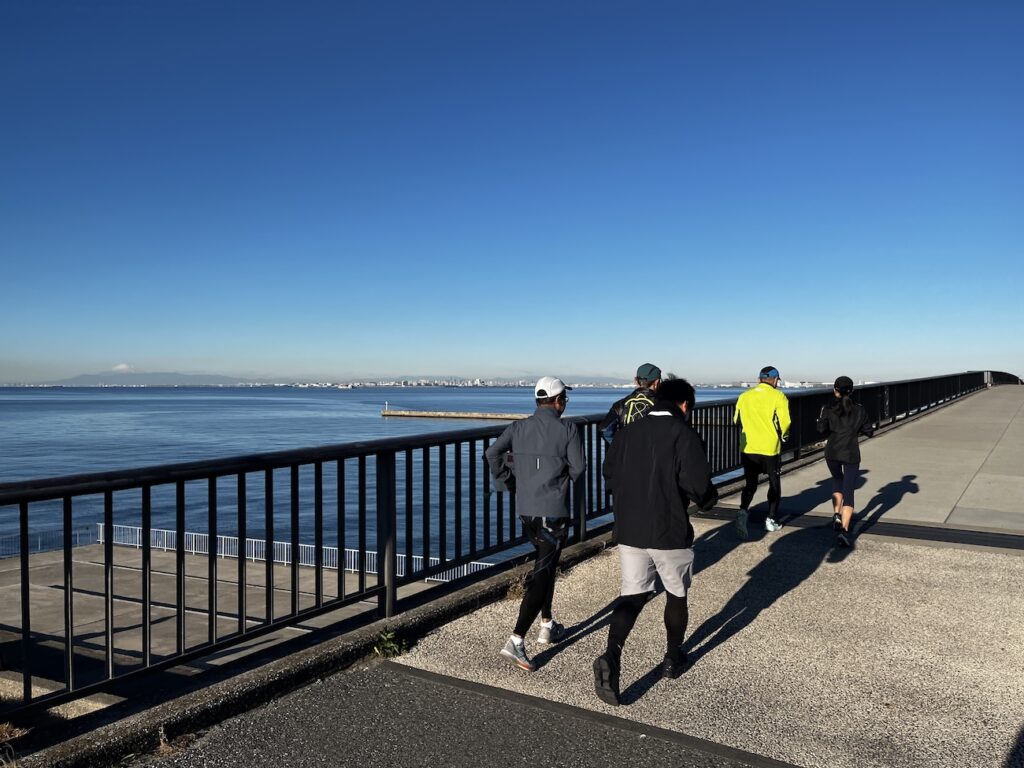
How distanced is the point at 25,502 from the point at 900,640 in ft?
15.9

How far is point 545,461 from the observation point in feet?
14.8

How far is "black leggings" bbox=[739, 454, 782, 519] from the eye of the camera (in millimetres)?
8008

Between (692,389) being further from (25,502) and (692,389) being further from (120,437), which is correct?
(120,437)

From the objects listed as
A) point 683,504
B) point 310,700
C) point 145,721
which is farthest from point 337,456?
point 683,504

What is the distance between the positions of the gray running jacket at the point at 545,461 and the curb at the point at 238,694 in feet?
3.38

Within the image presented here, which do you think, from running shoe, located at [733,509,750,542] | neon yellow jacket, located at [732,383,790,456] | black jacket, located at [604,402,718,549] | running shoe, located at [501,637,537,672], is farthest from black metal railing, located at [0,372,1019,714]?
neon yellow jacket, located at [732,383,790,456]

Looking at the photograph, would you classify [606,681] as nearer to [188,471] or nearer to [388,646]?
[388,646]

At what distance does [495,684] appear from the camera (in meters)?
4.03

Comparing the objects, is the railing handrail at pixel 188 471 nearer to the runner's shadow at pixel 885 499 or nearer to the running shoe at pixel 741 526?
the running shoe at pixel 741 526

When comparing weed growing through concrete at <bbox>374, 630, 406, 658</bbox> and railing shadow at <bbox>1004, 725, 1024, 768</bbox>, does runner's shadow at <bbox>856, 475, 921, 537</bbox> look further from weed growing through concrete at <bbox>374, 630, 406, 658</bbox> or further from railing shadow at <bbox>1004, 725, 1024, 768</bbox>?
weed growing through concrete at <bbox>374, 630, 406, 658</bbox>

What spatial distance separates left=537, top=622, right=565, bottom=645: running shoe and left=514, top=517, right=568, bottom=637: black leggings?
0.30 feet

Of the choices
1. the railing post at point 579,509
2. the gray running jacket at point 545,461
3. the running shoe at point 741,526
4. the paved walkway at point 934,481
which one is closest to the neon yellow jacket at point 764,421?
the running shoe at point 741,526

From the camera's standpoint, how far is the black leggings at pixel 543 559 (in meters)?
4.42

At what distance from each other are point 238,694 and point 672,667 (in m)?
2.22
